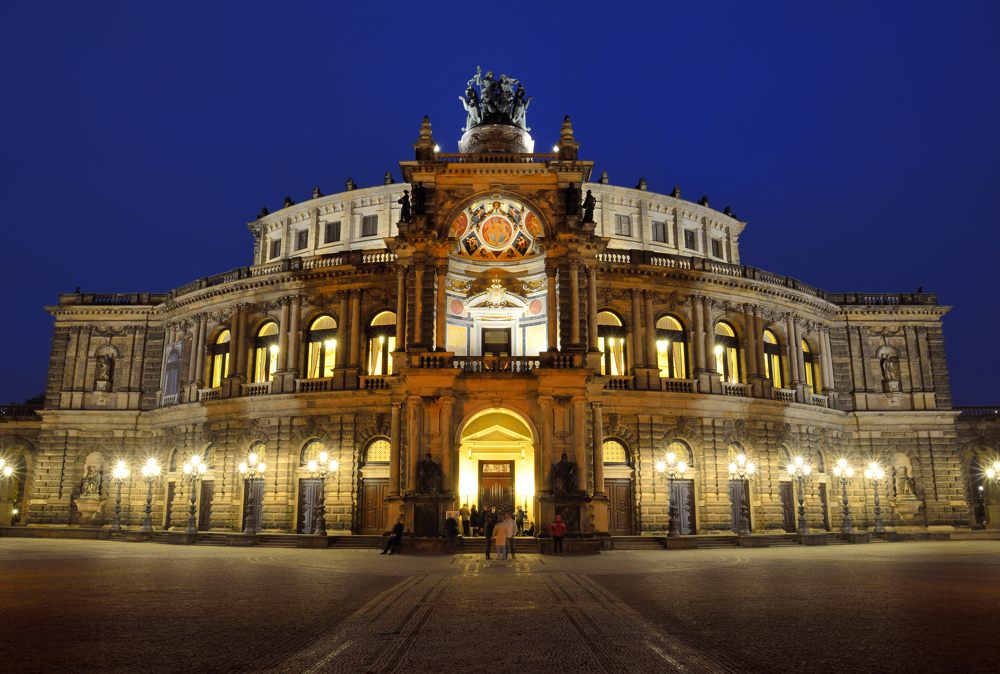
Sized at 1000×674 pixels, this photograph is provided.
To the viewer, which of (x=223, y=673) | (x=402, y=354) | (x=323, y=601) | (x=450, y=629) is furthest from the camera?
(x=402, y=354)

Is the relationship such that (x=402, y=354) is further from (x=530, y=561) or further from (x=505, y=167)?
(x=530, y=561)

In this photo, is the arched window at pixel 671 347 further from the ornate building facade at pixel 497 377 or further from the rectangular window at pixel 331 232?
the rectangular window at pixel 331 232

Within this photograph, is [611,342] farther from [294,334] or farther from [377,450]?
[294,334]

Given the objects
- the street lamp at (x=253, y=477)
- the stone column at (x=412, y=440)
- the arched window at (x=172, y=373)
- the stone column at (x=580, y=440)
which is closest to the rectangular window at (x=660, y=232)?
the stone column at (x=580, y=440)

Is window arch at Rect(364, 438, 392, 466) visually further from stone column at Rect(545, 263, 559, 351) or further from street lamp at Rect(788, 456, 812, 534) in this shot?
street lamp at Rect(788, 456, 812, 534)

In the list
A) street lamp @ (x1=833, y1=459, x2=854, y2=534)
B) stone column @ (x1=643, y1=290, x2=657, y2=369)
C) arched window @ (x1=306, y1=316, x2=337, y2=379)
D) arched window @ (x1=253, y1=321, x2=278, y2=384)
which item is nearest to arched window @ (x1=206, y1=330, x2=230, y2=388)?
arched window @ (x1=253, y1=321, x2=278, y2=384)

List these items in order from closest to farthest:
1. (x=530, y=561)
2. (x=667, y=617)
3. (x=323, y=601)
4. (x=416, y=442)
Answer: (x=667, y=617) < (x=323, y=601) < (x=530, y=561) < (x=416, y=442)

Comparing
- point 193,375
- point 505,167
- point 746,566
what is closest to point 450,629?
point 746,566

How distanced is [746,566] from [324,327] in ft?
91.0

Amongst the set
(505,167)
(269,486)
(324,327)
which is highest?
(505,167)

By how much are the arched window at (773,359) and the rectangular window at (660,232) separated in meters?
10.4

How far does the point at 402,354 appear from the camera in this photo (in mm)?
33531

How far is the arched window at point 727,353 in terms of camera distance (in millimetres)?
41625

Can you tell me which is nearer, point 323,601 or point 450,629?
point 450,629
